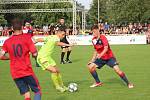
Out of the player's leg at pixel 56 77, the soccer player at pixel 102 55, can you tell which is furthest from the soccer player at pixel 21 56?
the soccer player at pixel 102 55

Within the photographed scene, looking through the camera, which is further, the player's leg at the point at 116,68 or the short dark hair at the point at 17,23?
the player's leg at the point at 116,68

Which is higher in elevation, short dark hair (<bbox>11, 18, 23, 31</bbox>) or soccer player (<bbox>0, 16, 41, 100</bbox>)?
short dark hair (<bbox>11, 18, 23, 31</bbox>)

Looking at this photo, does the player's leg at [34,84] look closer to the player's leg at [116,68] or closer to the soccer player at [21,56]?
the soccer player at [21,56]

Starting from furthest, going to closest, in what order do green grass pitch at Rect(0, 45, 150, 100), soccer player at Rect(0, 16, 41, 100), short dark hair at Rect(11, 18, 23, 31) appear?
green grass pitch at Rect(0, 45, 150, 100)
soccer player at Rect(0, 16, 41, 100)
short dark hair at Rect(11, 18, 23, 31)

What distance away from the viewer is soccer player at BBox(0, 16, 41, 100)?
7582mm

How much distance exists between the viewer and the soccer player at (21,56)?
758 centimetres

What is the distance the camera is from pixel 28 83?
7.86 meters

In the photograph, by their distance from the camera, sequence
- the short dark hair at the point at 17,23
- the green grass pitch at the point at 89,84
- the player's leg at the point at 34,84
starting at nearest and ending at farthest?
the short dark hair at the point at 17,23, the player's leg at the point at 34,84, the green grass pitch at the point at 89,84

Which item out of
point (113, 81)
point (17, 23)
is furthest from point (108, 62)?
point (17, 23)

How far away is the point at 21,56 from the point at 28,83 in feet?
1.81

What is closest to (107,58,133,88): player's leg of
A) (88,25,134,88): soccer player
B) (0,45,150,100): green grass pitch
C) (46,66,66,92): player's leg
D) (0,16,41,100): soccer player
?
(88,25,134,88): soccer player

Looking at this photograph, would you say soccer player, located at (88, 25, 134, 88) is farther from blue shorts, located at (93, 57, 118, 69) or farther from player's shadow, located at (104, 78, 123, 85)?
player's shadow, located at (104, 78, 123, 85)

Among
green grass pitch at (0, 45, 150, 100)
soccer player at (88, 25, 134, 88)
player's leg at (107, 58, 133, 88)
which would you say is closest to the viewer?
green grass pitch at (0, 45, 150, 100)

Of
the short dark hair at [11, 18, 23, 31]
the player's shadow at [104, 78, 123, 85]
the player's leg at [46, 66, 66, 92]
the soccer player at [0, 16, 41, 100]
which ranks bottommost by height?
the player's shadow at [104, 78, 123, 85]
